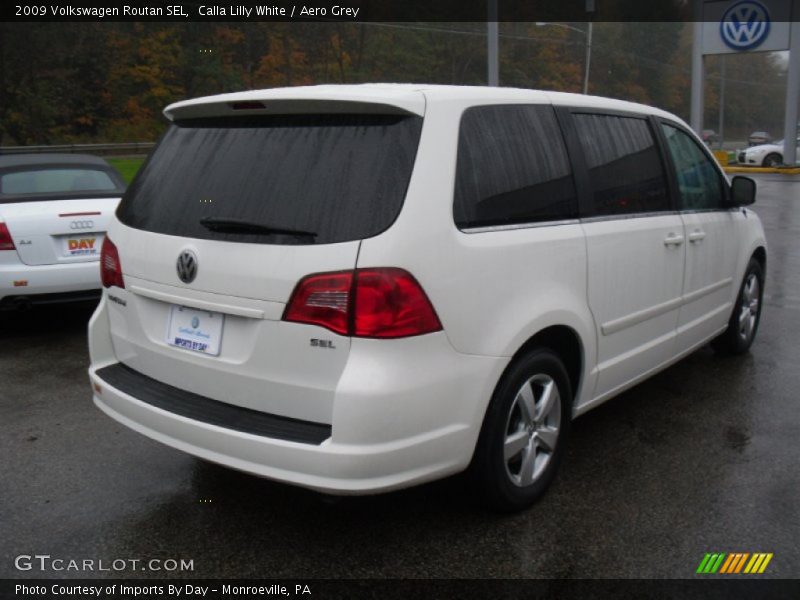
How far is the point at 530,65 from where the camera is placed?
6188 cm

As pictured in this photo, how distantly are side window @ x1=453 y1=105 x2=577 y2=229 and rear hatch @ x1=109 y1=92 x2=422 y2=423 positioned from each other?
11.7 inches

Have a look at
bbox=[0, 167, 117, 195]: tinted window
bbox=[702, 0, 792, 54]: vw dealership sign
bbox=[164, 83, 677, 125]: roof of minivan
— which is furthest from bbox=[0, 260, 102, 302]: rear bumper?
bbox=[702, 0, 792, 54]: vw dealership sign

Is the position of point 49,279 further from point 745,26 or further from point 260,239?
point 745,26

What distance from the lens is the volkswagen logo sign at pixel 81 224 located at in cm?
606

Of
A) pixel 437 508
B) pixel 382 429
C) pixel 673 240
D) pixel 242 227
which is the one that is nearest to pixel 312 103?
pixel 242 227

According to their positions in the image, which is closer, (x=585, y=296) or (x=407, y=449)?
(x=407, y=449)

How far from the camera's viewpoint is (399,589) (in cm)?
273

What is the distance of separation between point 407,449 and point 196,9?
127 ft

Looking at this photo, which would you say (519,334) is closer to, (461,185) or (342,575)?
(461,185)

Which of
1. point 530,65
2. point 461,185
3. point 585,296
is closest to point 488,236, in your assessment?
point 461,185

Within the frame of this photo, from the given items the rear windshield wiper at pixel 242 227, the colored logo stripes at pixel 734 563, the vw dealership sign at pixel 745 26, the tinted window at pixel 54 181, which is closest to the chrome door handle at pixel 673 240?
the colored logo stripes at pixel 734 563

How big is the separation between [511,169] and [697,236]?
69.9 inches

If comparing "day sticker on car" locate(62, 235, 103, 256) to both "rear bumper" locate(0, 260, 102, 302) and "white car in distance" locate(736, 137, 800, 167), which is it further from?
"white car in distance" locate(736, 137, 800, 167)

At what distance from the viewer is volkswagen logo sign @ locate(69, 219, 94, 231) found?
6.06 metres
